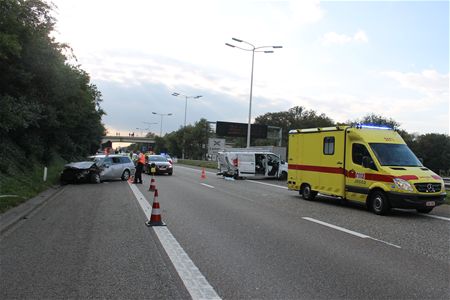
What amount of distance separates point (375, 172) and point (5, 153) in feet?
57.5

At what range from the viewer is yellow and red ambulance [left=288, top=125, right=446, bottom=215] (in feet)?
41.0

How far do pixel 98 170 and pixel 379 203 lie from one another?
16.2 m

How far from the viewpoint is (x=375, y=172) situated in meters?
13.3

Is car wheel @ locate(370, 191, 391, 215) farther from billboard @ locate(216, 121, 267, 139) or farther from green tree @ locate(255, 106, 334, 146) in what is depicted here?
green tree @ locate(255, 106, 334, 146)

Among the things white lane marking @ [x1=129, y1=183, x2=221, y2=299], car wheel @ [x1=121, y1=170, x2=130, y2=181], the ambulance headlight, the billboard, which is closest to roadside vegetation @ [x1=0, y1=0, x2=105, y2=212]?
car wheel @ [x1=121, y1=170, x2=130, y2=181]

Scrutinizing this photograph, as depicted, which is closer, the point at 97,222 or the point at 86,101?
the point at 97,222

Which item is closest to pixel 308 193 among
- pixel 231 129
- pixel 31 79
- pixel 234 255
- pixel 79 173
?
pixel 234 255

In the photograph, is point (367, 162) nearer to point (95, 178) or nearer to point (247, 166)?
point (95, 178)

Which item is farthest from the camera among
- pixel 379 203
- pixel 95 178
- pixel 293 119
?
pixel 293 119

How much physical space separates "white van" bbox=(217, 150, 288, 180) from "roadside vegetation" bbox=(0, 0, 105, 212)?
11.0 metres

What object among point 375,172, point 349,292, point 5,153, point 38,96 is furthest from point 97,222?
point 38,96

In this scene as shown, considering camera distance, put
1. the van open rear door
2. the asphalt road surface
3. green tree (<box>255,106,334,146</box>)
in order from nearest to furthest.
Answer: the asphalt road surface, the van open rear door, green tree (<box>255,106,334,146</box>)

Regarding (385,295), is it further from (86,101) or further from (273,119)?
(273,119)

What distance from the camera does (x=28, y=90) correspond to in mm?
23141
